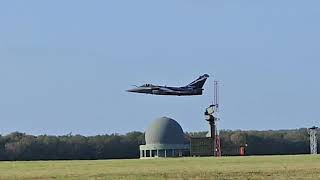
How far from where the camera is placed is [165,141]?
494 feet

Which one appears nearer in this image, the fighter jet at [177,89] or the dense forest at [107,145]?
the fighter jet at [177,89]

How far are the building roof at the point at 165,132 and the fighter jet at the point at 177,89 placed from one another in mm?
10417

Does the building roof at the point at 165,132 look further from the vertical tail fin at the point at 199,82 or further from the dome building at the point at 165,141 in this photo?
the vertical tail fin at the point at 199,82

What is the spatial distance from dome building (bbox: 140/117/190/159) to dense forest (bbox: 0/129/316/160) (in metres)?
6.37

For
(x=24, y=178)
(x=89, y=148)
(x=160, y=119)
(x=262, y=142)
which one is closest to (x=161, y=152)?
(x=160, y=119)

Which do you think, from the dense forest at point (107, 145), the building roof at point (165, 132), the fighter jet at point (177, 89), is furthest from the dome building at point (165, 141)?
the fighter jet at point (177, 89)

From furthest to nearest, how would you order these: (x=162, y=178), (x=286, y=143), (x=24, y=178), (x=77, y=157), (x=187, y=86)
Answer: (x=286, y=143), (x=77, y=157), (x=187, y=86), (x=24, y=178), (x=162, y=178)

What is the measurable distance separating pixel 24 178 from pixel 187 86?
93041 mm

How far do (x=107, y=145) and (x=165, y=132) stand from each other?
63.1 ft

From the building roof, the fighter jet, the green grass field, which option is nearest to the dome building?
the building roof

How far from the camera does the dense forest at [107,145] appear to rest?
15162 cm

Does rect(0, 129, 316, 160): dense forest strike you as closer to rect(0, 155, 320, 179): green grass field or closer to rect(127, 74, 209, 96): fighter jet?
rect(127, 74, 209, 96): fighter jet

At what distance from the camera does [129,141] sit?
564 ft

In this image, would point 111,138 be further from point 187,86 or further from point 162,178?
point 162,178
